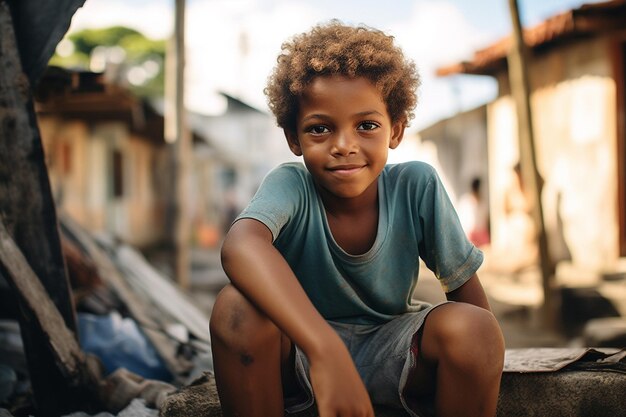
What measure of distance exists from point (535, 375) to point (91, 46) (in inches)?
1475

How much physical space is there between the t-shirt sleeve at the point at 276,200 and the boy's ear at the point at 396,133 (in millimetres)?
348

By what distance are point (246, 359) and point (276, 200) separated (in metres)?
0.44

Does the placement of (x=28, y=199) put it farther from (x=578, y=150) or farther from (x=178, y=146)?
(x=578, y=150)

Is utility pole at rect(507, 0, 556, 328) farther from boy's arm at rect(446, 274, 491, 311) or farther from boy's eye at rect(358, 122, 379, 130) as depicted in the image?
boy's eye at rect(358, 122, 379, 130)

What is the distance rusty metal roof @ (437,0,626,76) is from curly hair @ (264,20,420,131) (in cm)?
484

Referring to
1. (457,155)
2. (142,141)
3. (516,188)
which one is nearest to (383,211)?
(516,188)

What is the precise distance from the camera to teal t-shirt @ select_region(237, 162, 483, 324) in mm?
1854

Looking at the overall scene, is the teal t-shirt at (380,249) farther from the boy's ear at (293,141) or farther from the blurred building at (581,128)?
the blurred building at (581,128)

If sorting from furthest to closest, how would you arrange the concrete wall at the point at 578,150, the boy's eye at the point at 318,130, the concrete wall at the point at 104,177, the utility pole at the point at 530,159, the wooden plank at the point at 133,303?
1. the concrete wall at the point at 104,177
2. the concrete wall at the point at 578,150
3. the utility pole at the point at 530,159
4. the wooden plank at the point at 133,303
5. the boy's eye at the point at 318,130

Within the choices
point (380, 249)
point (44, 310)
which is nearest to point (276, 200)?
point (380, 249)

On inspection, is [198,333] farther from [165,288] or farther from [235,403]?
[235,403]

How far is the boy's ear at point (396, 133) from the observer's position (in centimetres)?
204

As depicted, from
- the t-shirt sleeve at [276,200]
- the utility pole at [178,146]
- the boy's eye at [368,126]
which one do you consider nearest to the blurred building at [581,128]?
the utility pole at [178,146]

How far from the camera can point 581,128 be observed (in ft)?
28.0
